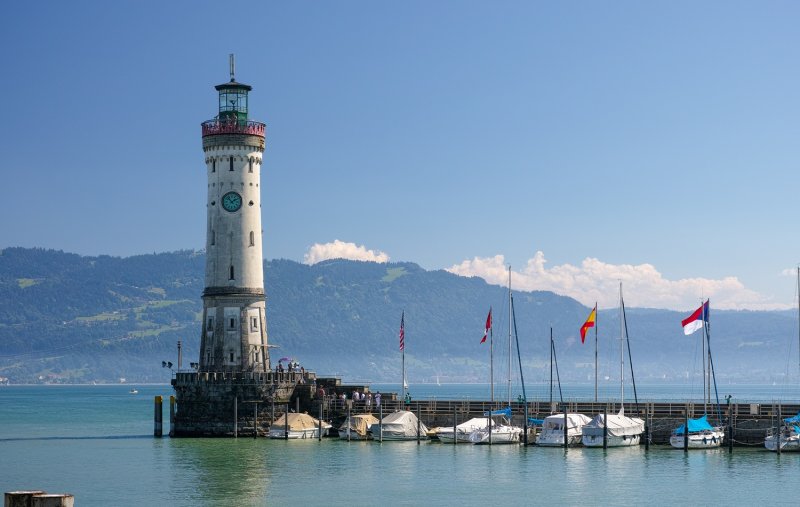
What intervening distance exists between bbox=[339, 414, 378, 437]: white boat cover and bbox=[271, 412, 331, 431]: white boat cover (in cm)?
207

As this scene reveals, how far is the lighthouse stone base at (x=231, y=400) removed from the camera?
92125 mm

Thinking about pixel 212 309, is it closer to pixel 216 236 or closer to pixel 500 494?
pixel 216 236

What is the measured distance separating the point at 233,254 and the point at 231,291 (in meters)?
2.68

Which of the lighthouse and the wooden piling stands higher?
the lighthouse

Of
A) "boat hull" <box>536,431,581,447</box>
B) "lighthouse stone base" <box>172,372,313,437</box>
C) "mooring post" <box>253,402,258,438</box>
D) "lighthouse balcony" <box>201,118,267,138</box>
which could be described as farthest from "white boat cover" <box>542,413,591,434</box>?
"lighthouse balcony" <box>201,118,267,138</box>

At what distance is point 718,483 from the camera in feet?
230

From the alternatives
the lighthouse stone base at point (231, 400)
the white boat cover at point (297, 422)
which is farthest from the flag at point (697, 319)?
the lighthouse stone base at point (231, 400)

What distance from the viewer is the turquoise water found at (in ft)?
215

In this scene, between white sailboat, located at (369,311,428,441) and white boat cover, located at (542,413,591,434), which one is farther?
white sailboat, located at (369,311,428,441)

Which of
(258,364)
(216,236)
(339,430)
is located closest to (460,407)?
(339,430)

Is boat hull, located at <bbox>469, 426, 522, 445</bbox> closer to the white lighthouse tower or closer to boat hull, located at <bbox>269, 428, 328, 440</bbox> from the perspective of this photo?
boat hull, located at <bbox>269, 428, 328, 440</bbox>

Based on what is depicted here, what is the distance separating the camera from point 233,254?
94.8 m

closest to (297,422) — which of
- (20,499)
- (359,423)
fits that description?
(359,423)

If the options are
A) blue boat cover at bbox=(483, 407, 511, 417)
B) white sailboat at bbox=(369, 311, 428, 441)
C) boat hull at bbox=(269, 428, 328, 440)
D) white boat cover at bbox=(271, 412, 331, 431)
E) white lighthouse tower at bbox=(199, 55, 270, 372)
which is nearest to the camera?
white sailboat at bbox=(369, 311, 428, 441)
